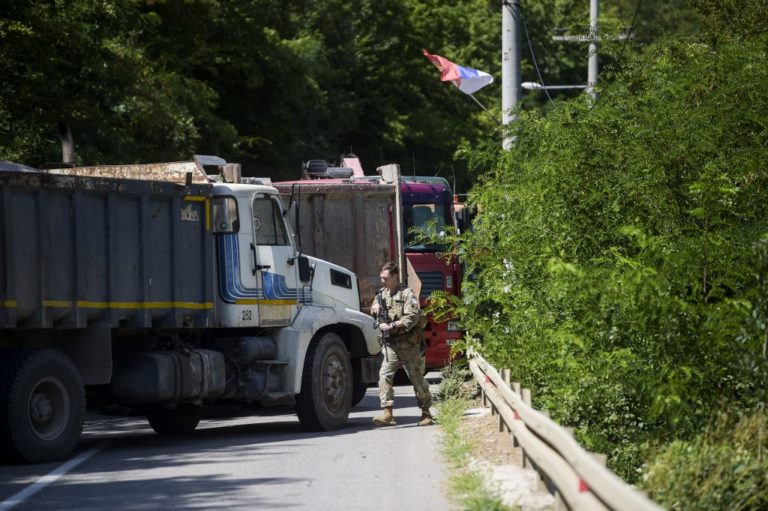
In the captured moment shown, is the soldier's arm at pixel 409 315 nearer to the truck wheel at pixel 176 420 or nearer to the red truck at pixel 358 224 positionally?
the truck wheel at pixel 176 420

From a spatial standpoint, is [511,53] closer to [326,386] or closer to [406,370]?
[406,370]

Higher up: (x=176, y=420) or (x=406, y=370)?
(x=406, y=370)

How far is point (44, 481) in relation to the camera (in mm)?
11648

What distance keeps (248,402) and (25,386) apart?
3744 mm

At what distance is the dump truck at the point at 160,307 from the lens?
12.8 meters

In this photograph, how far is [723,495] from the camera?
9328mm

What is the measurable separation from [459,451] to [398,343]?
171 inches

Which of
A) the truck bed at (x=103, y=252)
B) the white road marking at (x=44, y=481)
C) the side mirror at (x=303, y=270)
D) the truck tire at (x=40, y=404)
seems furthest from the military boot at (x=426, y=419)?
the truck tire at (x=40, y=404)

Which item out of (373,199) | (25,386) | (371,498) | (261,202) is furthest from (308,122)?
(371,498)

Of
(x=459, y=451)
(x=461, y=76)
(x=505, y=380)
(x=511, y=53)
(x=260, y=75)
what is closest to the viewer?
(x=459, y=451)

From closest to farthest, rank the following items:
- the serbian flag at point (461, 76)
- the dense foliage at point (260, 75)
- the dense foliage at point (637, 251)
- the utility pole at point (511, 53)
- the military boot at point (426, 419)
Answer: the dense foliage at point (637, 251) → the military boot at point (426, 419) → the utility pole at point (511, 53) → the dense foliage at point (260, 75) → the serbian flag at point (461, 76)

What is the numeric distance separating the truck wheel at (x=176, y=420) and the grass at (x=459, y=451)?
2.92 meters

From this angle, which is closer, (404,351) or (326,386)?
(326,386)

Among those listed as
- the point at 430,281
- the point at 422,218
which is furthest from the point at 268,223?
the point at 430,281
